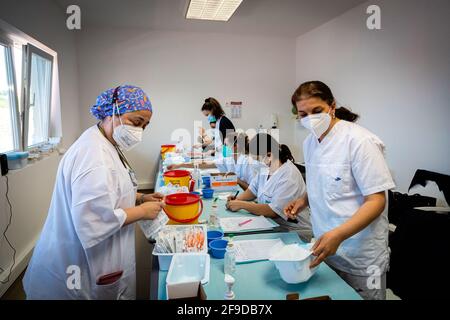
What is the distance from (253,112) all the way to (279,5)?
82.4 inches

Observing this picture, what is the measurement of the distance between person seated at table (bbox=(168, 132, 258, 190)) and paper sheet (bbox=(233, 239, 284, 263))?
1033mm

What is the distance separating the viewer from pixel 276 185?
1.94 meters

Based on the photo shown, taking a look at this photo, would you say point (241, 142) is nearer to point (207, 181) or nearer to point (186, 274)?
point (207, 181)

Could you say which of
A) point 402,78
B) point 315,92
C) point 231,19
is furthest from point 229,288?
point 231,19

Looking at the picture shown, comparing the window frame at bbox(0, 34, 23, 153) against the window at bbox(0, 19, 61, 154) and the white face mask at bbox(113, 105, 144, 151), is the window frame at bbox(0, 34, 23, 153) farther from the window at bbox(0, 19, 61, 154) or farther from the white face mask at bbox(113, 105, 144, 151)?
the white face mask at bbox(113, 105, 144, 151)

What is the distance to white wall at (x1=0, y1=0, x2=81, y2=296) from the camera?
2428 mm

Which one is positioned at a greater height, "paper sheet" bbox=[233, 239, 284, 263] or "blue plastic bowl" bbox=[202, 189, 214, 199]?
"blue plastic bowl" bbox=[202, 189, 214, 199]

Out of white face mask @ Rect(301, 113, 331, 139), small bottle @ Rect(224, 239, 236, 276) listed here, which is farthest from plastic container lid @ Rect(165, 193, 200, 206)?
white face mask @ Rect(301, 113, 331, 139)

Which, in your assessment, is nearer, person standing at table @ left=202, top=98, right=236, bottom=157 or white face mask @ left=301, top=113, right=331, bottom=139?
white face mask @ left=301, top=113, right=331, bottom=139

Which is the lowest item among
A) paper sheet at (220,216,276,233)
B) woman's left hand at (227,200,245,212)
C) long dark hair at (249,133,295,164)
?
paper sheet at (220,216,276,233)

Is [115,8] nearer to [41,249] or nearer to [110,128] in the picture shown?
[110,128]

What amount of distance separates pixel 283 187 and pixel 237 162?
3.53 ft
